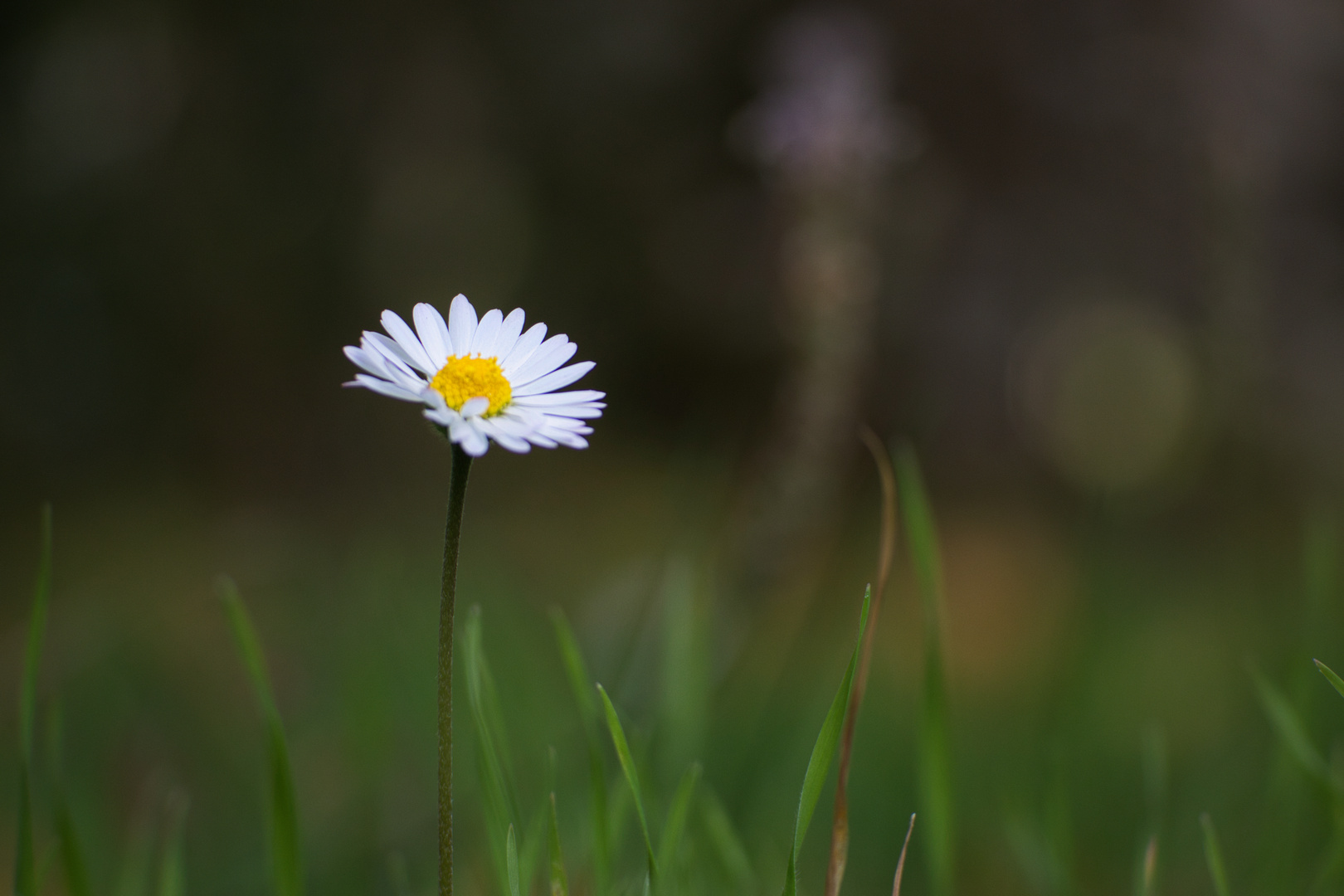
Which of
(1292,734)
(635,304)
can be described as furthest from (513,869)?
(635,304)

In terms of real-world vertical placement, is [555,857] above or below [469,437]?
below

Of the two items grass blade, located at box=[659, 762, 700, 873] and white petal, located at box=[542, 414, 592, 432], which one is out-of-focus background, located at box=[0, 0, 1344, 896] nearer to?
grass blade, located at box=[659, 762, 700, 873]

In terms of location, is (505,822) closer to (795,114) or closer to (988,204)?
(795,114)

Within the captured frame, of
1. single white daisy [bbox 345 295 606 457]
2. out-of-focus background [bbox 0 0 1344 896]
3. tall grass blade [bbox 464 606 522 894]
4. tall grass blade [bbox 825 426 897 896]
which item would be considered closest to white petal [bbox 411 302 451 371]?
single white daisy [bbox 345 295 606 457]

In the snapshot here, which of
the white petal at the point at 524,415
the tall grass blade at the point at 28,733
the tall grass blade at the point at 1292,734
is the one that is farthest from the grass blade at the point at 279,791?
the tall grass blade at the point at 1292,734

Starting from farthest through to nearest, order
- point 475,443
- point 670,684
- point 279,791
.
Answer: point 670,684, point 279,791, point 475,443

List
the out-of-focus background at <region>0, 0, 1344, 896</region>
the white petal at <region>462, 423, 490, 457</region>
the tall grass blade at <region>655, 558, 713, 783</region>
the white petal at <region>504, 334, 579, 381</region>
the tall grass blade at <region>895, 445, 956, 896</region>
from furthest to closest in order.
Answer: the out-of-focus background at <region>0, 0, 1344, 896</region>, the tall grass blade at <region>655, 558, 713, 783</region>, the tall grass blade at <region>895, 445, 956, 896</region>, the white petal at <region>504, 334, 579, 381</region>, the white petal at <region>462, 423, 490, 457</region>

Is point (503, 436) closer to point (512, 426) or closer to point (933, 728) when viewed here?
point (512, 426)
